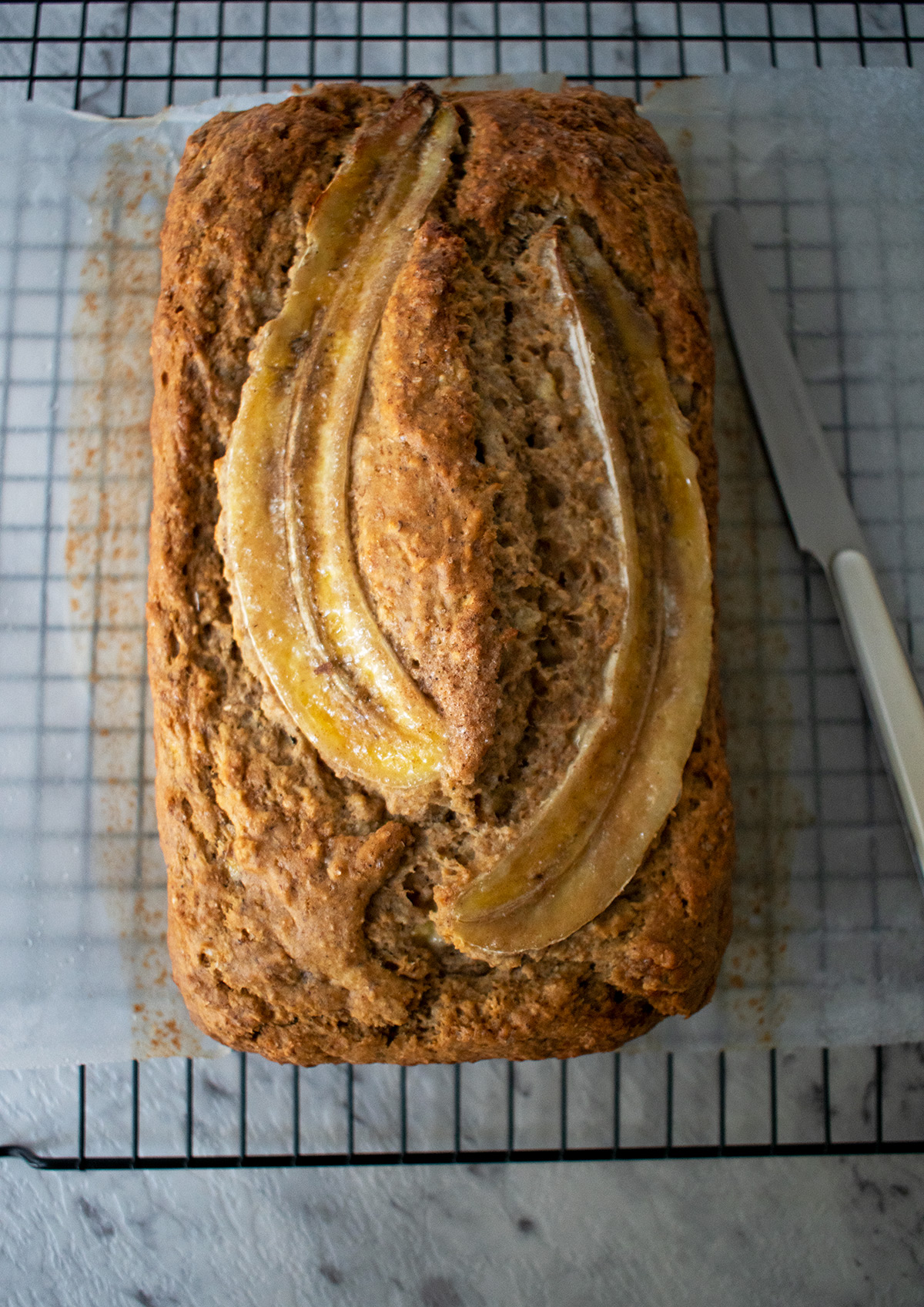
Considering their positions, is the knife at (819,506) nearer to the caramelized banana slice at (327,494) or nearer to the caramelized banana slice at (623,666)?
the caramelized banana slice at (623,666)

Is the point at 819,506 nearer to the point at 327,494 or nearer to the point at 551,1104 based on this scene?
the point at 327,494

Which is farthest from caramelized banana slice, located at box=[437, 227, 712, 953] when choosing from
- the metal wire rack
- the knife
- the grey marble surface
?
the grey marble surface

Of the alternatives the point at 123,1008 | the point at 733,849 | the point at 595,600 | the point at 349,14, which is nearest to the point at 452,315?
the point at 595,600

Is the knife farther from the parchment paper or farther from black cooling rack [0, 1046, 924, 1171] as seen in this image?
black cooling rack [0, 1046, 924, 1171]

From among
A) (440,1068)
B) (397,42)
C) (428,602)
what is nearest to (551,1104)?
(440,1068)

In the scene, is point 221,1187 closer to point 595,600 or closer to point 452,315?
point 595,600

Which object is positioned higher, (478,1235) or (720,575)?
(720,575)

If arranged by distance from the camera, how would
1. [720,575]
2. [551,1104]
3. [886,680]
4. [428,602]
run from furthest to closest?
[551,1104], [720,575], [886,680], [428,602]
